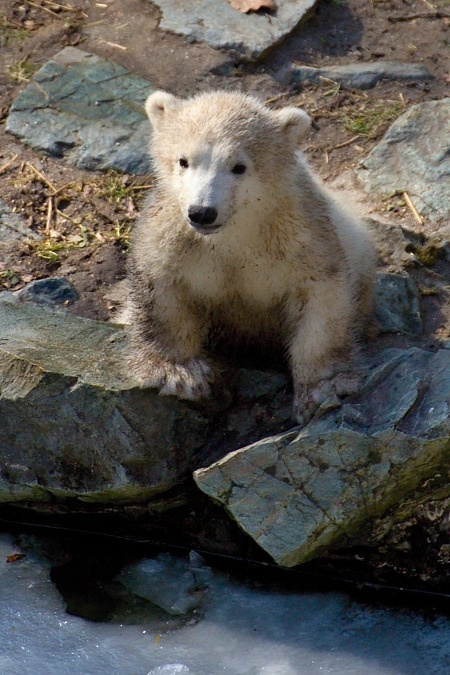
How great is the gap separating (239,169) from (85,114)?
3.55 m

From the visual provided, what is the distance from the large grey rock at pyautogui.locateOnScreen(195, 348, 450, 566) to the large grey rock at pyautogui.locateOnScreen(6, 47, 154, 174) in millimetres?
3415

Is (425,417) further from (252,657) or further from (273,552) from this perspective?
(252,657)

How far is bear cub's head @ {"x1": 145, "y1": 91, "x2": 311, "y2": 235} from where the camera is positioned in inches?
180

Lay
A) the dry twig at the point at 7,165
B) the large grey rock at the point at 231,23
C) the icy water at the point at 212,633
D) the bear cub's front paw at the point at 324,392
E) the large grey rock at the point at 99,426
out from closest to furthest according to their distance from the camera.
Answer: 1. the icy water at the point at 212,633
2. the bear cub's front paw at the point at 324,392
3. the large grey rock at the point at 99,426
4. the dry twig at the point at 7,165
5. the large grey rock at the point at 231,23

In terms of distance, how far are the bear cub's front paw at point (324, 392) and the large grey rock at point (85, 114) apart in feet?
10.4

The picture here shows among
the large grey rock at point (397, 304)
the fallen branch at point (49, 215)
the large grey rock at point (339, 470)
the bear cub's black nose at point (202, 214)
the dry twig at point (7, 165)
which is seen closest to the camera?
the bear cub's black nose at point (202, 214)

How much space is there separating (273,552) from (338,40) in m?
5.41

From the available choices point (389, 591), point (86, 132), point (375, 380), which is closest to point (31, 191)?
point (86, 132)

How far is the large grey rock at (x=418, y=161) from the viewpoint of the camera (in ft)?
23.6

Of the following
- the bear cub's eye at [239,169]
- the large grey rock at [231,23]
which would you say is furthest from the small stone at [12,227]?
the bear cub's eye at [239,169]

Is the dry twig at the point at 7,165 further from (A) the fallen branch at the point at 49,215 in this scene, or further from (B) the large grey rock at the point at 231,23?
(B) the large grey rock at the point at 231,23

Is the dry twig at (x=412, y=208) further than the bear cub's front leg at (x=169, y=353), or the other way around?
the dry twig at (x=412, y=208)

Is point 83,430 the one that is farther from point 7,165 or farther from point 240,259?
point 7,165

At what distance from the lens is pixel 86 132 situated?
7797 mm
